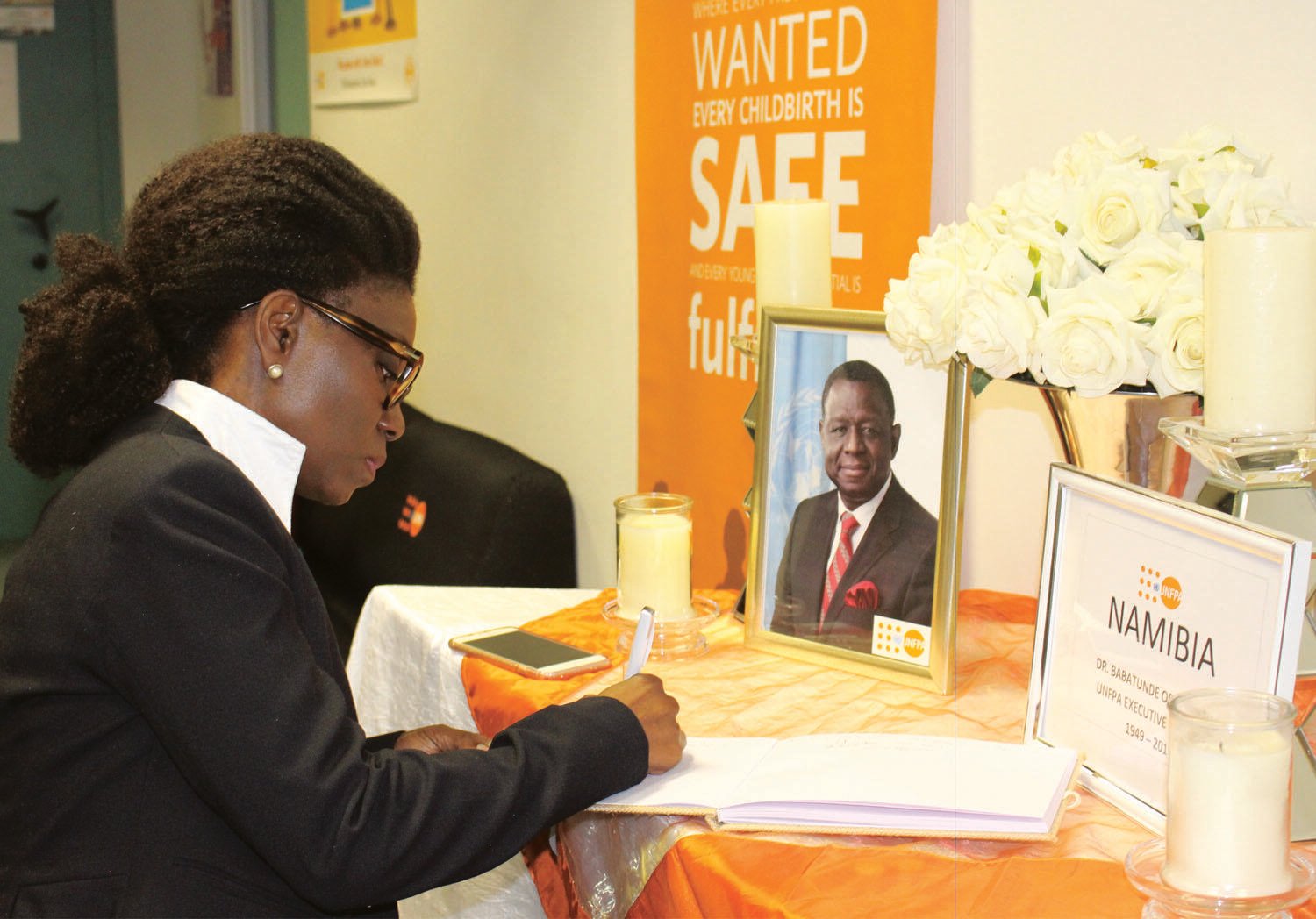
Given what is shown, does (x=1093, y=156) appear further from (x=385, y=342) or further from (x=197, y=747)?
(x=197, y=747)

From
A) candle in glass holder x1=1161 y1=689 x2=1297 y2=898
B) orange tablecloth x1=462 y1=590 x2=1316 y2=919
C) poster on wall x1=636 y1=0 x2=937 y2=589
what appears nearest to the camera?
candle in glass holder x1=1161 y1=689 x2=1297 y2=898

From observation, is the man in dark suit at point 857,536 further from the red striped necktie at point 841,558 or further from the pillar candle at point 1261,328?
the pillar candle at point 1261,328

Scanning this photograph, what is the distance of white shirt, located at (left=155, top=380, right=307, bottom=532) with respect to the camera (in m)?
1.05

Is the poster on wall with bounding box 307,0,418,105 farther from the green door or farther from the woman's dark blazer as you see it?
the woman's dark blazer

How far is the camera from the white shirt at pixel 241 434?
105 cm

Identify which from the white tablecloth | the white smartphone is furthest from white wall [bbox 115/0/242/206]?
the white smartphone

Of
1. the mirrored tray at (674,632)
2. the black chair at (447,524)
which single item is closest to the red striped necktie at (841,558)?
the mirrored tray at (674,632)

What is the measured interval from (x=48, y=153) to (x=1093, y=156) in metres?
4.61

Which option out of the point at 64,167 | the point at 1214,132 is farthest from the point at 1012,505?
the point at 64,167

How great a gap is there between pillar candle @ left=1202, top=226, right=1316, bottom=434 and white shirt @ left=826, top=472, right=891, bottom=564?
40 centimetres

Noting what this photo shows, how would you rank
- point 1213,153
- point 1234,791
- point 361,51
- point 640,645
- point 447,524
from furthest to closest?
point 361,51, point 447,524, point 640,645, point 1213,153, point 1234,791

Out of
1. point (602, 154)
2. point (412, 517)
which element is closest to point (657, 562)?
→ point (602, 154)

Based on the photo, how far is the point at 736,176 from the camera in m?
1.97

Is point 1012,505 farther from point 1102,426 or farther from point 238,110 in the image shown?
point 238,110
